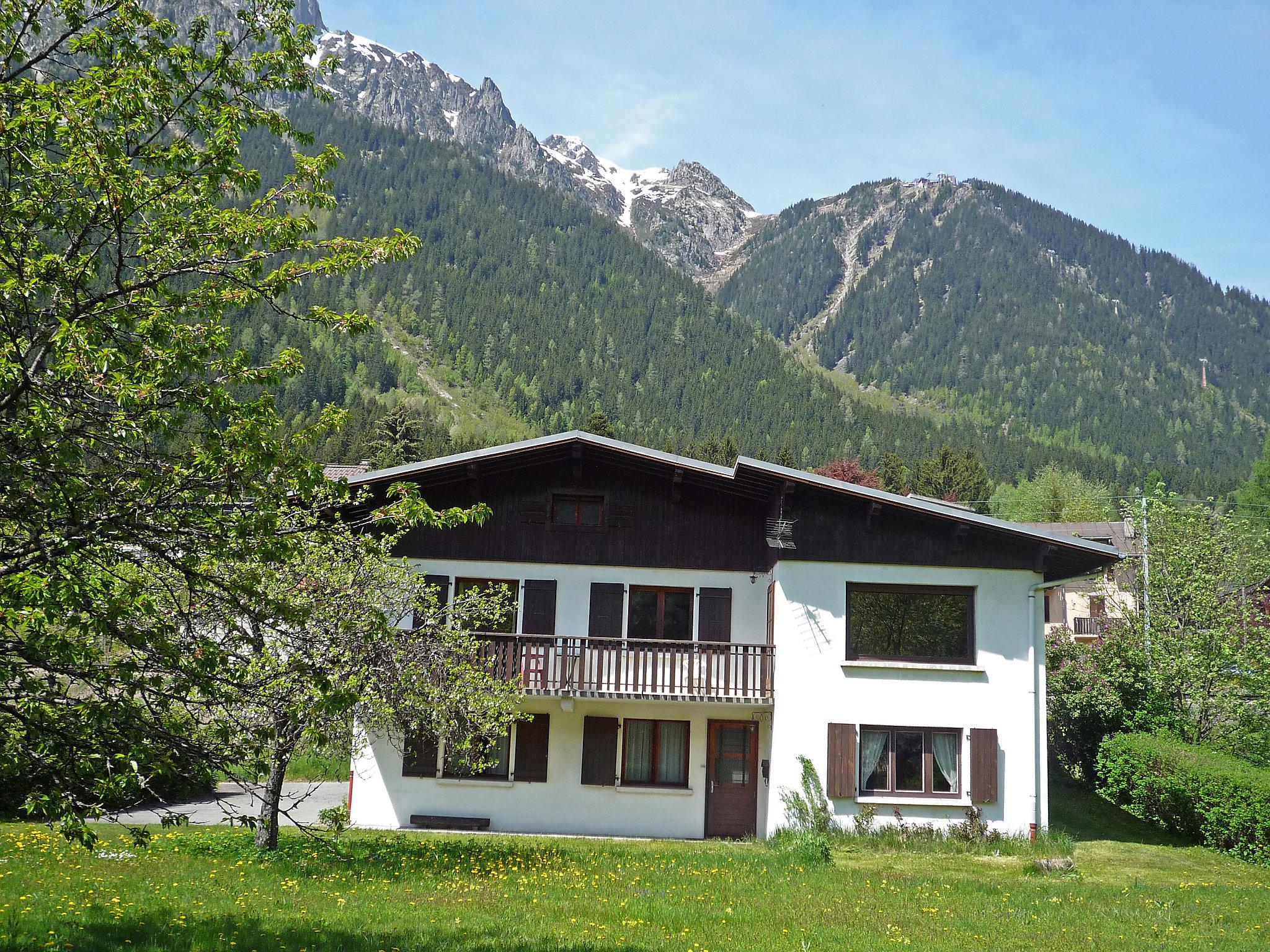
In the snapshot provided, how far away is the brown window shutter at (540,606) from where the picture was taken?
21469mm

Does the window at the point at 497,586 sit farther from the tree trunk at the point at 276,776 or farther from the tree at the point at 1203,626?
the tree at the point at 1203,626

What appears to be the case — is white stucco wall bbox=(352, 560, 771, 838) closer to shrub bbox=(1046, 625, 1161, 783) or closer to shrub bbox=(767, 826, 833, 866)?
shrub bbox=(767, 826, 833, 866)

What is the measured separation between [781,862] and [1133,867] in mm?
6735

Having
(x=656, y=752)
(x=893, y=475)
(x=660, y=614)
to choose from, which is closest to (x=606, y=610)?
(x=660, y=614)

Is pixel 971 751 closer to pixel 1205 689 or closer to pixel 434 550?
pixel 1205 689

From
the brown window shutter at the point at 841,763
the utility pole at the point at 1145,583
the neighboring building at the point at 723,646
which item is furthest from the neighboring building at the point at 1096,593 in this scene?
the brown window shutter at the point at 841,763

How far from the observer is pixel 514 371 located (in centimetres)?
16812

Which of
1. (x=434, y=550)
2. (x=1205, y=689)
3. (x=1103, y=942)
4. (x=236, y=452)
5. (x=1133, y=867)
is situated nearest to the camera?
(x=236, y=452)

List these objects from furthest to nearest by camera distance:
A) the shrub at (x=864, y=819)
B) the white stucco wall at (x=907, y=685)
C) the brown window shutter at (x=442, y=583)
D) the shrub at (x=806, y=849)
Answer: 1. the brown window shutter at (x=442, y=583)
2. the white stucco wall at (x=907, y=685)
3. the shrub at (x=864, y=819)
4. the shrub at (x=806, y=849)

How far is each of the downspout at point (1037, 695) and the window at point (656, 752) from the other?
6.91m

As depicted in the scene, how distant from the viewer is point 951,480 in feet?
324

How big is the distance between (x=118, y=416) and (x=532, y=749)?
1563 cm

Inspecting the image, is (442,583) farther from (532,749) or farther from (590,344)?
(590,344)

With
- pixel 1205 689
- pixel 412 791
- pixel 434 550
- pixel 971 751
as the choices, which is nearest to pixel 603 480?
pixel 434 550
